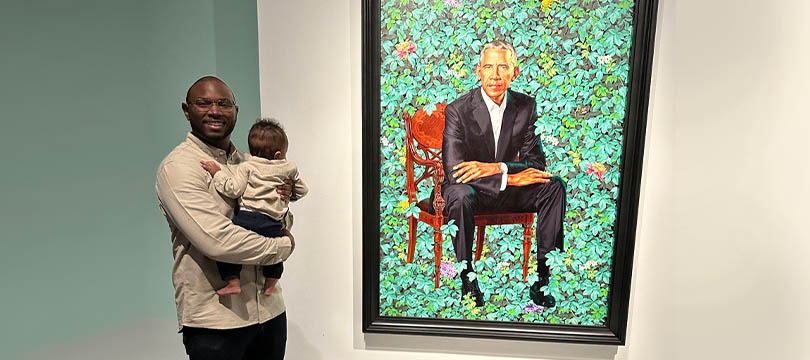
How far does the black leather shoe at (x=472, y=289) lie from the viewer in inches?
69.4

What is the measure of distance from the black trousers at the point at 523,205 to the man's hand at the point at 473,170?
0.12 ft

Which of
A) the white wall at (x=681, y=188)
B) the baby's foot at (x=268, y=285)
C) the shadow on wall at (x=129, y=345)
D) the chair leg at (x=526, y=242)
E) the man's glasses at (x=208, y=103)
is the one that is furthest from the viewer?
the shadow on wall at (x=129, y=345)

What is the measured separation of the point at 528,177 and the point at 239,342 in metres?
1.21

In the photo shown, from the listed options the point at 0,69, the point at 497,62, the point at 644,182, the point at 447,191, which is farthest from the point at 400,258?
the point at 0,69

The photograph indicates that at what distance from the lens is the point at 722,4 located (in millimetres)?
1330

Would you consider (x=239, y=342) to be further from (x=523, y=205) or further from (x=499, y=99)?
(x=499, y=99)

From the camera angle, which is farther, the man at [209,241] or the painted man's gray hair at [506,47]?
the painted man's gray hair at [506,47]

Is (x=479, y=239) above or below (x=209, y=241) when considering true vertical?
below

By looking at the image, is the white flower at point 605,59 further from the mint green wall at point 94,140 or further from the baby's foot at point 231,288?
the mint green wall at point 94,140

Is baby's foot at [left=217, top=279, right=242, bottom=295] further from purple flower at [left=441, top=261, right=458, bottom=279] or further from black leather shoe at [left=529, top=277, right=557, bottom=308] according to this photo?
black leather shoe at [left=529, top=277, right=557, bottom=308]

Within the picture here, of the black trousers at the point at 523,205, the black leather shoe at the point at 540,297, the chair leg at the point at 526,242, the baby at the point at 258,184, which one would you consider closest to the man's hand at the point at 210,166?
the baby at the point at 258,184

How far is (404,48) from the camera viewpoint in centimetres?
164

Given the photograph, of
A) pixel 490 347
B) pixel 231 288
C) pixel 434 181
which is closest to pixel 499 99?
pixel 434 181

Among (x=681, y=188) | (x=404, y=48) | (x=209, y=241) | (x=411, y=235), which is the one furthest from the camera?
(x=411, y=235)
